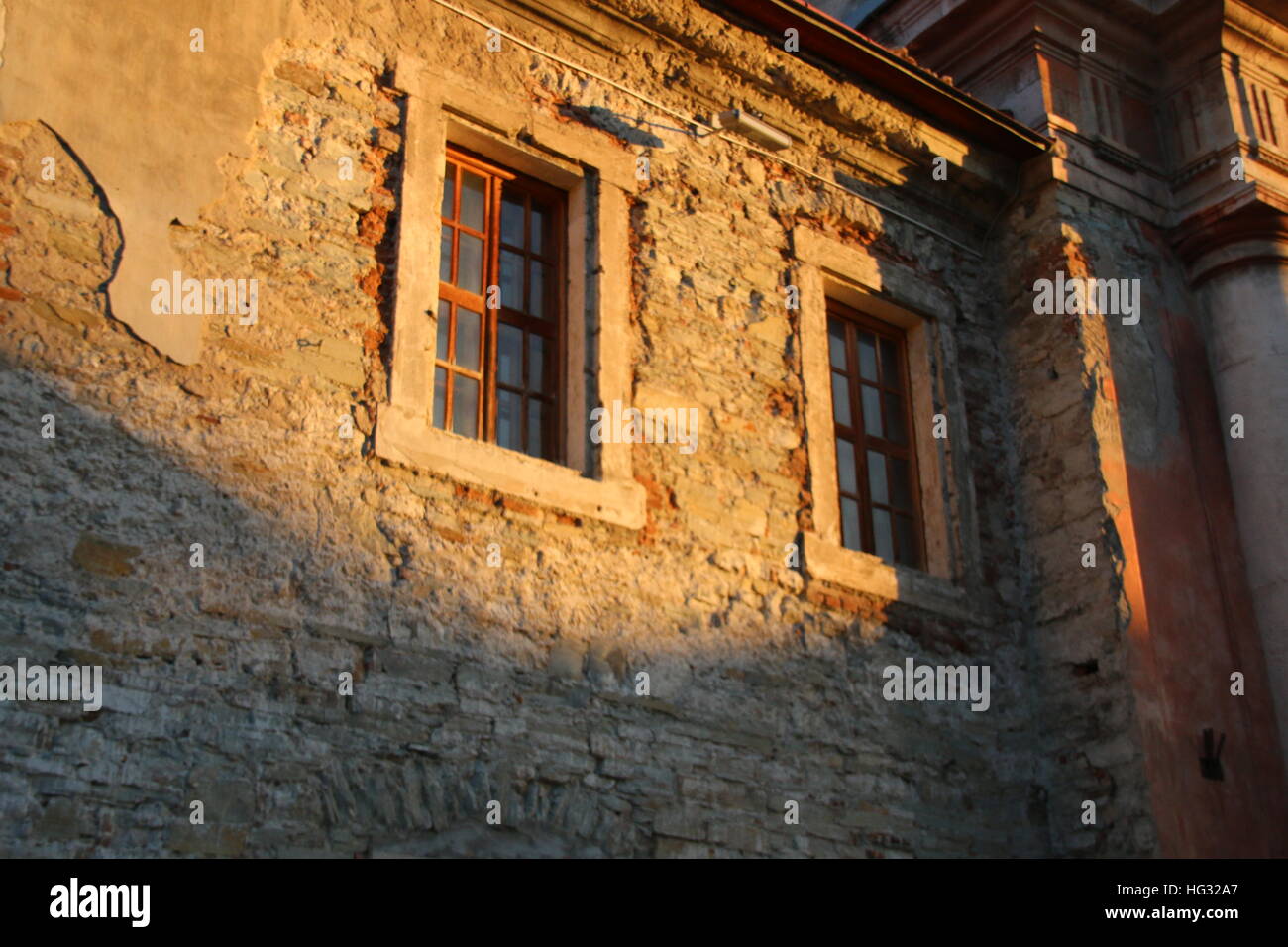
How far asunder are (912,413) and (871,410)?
27cm

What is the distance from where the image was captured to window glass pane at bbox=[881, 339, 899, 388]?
8555mm

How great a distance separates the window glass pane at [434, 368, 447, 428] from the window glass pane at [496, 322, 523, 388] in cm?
31

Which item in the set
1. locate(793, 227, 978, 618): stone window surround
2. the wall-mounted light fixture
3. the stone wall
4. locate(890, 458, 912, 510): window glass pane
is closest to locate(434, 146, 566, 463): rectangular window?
the stone wall

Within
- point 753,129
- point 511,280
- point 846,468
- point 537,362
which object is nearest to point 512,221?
point 511,280

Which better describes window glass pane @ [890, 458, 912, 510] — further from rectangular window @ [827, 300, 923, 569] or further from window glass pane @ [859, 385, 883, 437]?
window glass pane @ [859, 385, 883, 437]

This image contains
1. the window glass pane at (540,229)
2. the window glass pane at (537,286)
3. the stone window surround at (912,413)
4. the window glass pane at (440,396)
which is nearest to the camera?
the window glass pane at (440,396)

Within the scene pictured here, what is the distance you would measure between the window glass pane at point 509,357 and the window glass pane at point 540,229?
53cm

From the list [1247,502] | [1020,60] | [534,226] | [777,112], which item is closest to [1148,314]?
[1247,502]

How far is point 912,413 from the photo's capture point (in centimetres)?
845

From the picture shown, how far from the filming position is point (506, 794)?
5.78m

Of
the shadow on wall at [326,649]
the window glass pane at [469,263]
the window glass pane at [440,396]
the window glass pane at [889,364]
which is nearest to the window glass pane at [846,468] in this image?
the window glass pane at [889,364]

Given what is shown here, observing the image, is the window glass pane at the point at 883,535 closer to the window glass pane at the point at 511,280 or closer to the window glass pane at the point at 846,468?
the window glass pane at the point at 846,468

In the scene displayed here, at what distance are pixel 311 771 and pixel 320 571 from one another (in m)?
0.79

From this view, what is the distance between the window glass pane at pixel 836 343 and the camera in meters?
8.34
